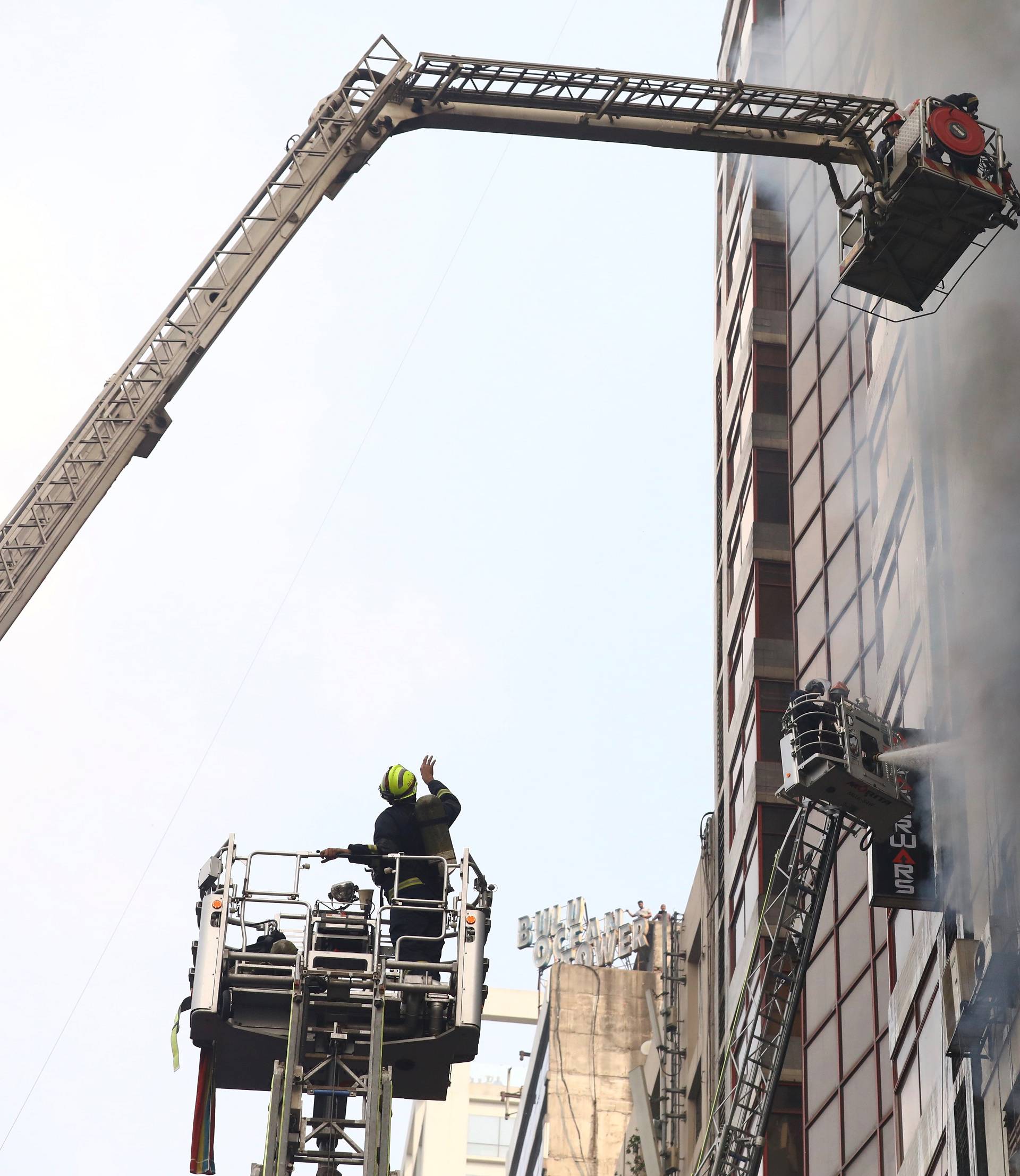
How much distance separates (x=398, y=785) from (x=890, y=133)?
9.80 metres

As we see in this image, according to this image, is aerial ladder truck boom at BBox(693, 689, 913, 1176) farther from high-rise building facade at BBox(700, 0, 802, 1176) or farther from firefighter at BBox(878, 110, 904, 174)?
firefighter at BBox(878, 110, 904, 174)

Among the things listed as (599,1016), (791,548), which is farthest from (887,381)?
(599,1016)

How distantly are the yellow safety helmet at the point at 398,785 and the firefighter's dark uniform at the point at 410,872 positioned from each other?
0.22 feet

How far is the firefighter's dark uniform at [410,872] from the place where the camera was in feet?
50.8

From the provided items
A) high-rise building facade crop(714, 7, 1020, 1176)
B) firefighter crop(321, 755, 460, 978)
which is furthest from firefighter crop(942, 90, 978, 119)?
firefighter crop(321, 755, 460, 978)

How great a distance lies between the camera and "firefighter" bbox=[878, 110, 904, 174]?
70.6ft

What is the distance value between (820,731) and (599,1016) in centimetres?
3988

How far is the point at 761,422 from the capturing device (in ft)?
124

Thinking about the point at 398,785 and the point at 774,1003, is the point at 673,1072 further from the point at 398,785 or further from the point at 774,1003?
the point at 398,785

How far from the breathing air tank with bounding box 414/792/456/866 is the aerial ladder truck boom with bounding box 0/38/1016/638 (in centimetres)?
526

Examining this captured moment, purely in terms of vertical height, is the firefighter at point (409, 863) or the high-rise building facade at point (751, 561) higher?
the high-rise building facade at point (751, 561)

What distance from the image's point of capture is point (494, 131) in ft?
75.8

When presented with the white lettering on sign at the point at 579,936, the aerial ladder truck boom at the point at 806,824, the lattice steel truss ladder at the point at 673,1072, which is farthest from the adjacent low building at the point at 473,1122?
the aerial ladder truck boom at the point at 806,824

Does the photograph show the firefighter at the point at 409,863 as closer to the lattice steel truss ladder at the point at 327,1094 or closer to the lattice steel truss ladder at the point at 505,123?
the lattice steel truss ladder at the point at 327,1094
